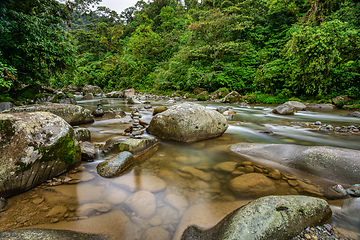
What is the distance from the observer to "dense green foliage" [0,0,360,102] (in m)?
7.25

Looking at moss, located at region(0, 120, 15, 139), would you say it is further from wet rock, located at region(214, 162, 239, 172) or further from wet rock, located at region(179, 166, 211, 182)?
wet rock, located at region(214, 162, 239, 172)

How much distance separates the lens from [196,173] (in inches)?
117

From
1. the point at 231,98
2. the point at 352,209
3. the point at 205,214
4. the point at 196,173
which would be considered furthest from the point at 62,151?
the point at 231,98

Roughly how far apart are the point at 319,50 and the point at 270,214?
1459 centimetres

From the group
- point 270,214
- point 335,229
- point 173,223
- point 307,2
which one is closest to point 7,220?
point 173,223

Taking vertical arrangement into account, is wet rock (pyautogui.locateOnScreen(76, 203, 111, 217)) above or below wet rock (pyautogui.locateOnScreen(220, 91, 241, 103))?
below

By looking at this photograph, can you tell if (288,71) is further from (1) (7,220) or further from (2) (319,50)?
(1) (7,220)

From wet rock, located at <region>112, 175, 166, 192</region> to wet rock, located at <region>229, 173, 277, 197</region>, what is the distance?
3.77 ft

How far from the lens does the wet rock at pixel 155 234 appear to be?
5.43 feet

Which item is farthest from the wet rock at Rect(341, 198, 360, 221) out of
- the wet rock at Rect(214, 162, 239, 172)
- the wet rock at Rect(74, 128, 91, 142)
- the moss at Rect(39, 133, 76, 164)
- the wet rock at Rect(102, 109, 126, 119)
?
the wet rock at Rect(102, 109, 126, 119)

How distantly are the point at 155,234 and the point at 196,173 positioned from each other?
1.41 metres

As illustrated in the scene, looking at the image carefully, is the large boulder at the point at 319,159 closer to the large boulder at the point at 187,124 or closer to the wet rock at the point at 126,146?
the large boulder at the point at 187,124

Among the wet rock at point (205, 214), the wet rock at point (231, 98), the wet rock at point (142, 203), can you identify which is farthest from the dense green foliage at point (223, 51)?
the wet rock at point (205, 214)

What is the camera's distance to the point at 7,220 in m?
1.69
